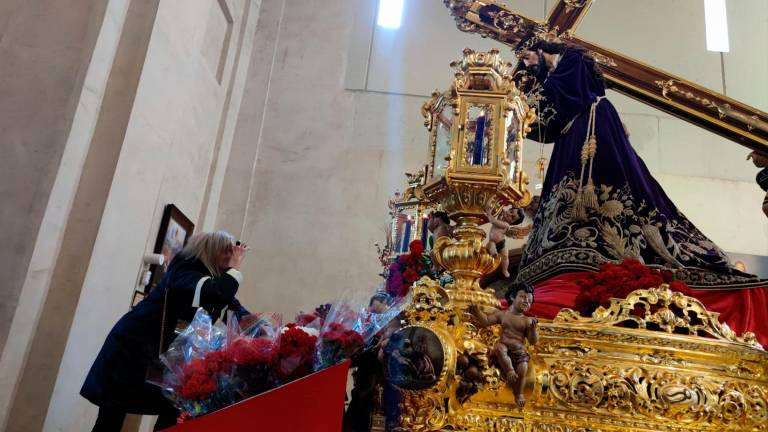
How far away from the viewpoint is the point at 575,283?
2.03 meters

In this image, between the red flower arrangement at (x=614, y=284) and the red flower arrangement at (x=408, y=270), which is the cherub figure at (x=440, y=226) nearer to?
the red flower arrangement at (x=408, y=270)

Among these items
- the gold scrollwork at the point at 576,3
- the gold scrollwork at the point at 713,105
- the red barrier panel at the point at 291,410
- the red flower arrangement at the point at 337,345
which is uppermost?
the gold scrollwork at the point at 576,3

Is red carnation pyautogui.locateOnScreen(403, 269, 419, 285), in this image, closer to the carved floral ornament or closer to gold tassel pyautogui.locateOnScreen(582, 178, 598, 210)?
gold tassel pyautogui.locateOnScreen(582, 178, 598, 210)

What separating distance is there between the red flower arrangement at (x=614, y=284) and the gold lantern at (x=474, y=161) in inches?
11.3

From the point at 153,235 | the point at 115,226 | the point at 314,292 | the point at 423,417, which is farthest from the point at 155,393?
the point at 314,292

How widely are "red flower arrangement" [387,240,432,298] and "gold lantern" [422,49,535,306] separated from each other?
68cm

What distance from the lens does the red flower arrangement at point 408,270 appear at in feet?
7.92

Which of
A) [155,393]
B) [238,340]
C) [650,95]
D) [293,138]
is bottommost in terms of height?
[155,393]

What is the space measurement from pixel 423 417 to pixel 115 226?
8.93ft

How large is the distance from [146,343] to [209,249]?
18.2 inches

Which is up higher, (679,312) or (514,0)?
(514,0)

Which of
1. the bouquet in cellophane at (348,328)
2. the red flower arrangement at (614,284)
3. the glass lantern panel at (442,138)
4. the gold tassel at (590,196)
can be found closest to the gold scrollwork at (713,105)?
the gold tassel at (590,196)

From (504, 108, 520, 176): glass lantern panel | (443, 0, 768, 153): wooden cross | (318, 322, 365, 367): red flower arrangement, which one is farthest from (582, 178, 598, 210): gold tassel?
(318, 322, 365, 367): red flower arrangement

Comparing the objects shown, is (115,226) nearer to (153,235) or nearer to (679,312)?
(153,235)
